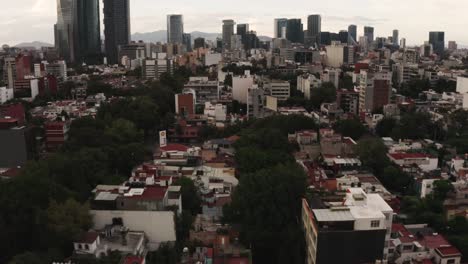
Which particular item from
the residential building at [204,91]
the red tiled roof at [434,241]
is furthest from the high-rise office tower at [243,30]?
the red tiled roof at [434,241]

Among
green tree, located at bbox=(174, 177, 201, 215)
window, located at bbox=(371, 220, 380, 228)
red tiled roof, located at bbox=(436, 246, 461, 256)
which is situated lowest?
red tiled roof, located at bbox=(436, 246, 461, 256)

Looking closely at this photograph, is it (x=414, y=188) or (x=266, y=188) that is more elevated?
(x=266, y=188)

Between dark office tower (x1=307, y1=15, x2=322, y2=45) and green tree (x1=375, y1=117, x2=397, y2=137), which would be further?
dark office tower (x1=307, y1=15, x2=322, y2=45)

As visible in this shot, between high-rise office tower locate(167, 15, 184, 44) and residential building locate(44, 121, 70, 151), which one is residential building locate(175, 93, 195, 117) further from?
high-rise office tower locate(167, 15, 184, 44)

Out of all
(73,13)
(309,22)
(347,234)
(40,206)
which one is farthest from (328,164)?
(309,22)

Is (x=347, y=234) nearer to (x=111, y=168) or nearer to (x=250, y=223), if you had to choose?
(x=250, y=223)

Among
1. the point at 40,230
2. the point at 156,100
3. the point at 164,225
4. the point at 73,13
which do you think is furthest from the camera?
the point at 73,13

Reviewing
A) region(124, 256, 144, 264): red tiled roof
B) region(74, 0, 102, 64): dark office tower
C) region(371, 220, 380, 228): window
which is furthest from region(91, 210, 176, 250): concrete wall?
region(74, 0, 102, 64): dark office tower
